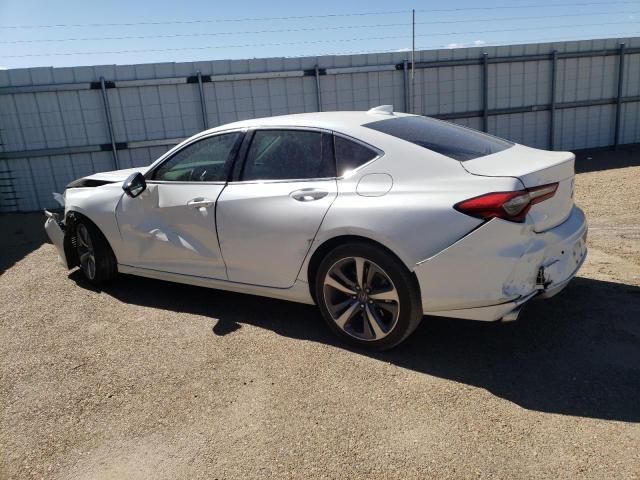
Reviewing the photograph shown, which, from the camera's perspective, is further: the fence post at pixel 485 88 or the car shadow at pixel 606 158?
the fence post at pixel 485 88

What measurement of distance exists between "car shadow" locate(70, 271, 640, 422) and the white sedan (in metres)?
0.31

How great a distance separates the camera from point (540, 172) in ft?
10.5

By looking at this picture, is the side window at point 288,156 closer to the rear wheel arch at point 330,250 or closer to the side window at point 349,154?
the side window at point 349,154

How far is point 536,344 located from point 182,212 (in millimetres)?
2728

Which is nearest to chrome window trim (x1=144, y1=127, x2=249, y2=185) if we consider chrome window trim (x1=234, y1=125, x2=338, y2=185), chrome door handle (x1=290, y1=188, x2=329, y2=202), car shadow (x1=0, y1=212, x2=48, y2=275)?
chrome window trim (x1=234, y1=125, x2=338, y2=185)

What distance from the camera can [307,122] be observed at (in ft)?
12.9

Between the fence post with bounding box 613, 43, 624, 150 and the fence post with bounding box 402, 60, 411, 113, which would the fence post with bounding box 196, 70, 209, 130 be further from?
the fence post with bounding box 613, 43, 624, 150

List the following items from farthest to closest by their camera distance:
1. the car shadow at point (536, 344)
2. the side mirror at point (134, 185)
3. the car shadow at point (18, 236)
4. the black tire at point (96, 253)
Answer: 1. the car shadow at point (18, 236)
2. the black tire at point (96, 253)
3. the side mirror at point (134, 185)
4. the car shadow at point (536, 344)

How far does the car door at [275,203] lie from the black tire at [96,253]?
157 centimetres

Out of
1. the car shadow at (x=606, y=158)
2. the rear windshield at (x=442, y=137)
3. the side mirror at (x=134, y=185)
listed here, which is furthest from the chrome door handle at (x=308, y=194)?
the car shadow at (x=606, y=158)

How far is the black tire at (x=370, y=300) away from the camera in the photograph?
130 inches

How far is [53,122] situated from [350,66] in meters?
5.73

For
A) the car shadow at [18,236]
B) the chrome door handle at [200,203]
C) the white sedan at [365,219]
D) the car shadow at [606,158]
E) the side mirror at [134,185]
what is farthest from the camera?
the car shadow at [606,158]

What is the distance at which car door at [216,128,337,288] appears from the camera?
363cm
